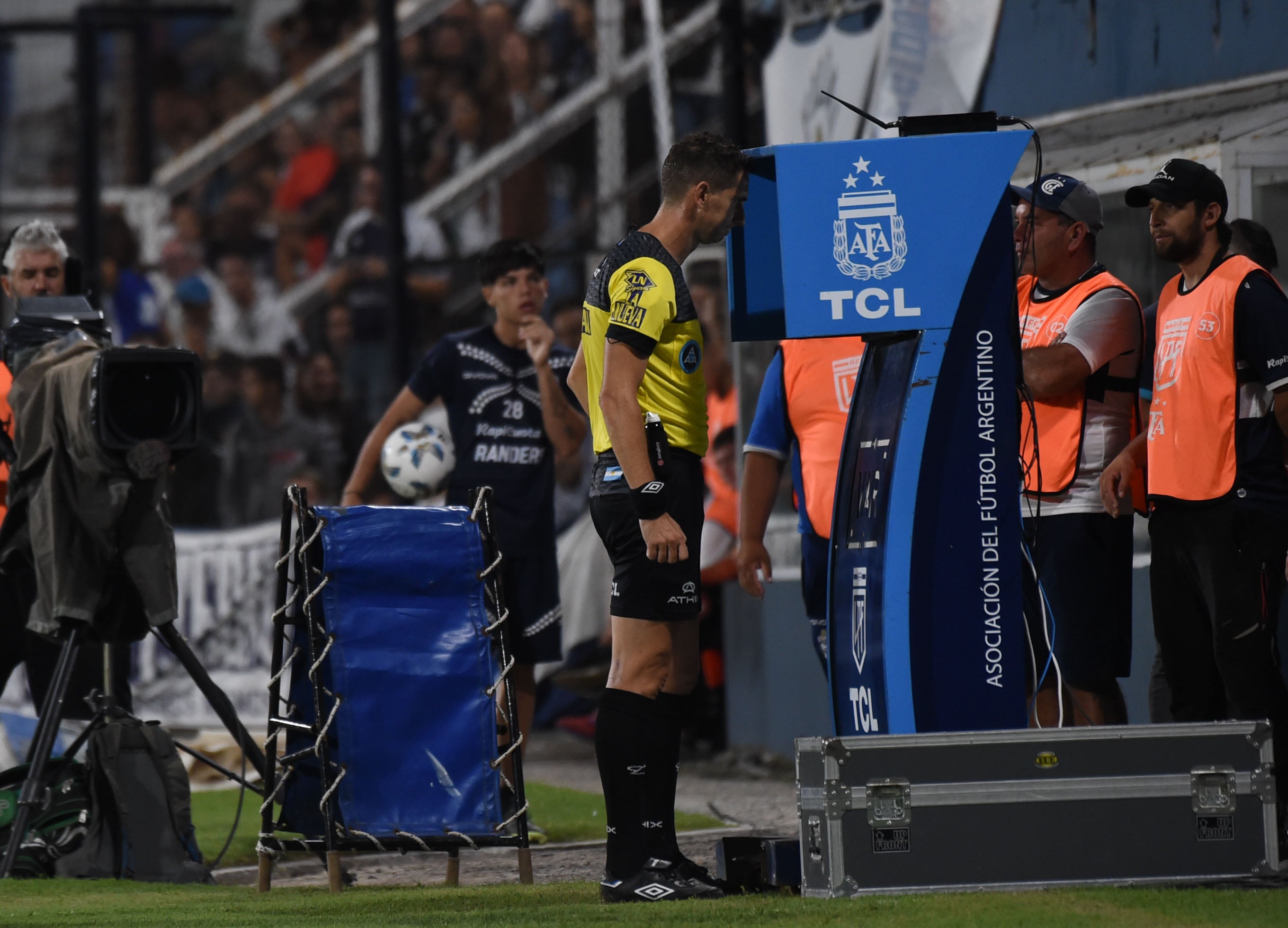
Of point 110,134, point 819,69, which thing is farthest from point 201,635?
point 110,134

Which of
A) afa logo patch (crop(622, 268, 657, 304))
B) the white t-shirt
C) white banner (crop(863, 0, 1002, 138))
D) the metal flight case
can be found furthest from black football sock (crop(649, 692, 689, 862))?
white banner (crop(863, 0, 1002, 138))

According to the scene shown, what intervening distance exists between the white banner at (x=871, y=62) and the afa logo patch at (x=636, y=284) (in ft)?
10.7

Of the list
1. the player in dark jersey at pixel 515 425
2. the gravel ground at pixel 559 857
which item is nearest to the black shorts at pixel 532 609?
the player in dark jersey at pixel 515 425

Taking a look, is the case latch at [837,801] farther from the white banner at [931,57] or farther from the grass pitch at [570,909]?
the white banner at [931,57]

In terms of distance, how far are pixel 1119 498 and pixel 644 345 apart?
5.46ft

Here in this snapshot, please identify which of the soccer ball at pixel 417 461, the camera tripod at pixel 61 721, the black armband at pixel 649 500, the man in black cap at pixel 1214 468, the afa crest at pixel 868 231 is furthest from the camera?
the soccer ball at pixel 417 461

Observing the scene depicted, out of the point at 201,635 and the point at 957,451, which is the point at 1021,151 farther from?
the point at 201,635

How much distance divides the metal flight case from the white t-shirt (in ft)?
3.81

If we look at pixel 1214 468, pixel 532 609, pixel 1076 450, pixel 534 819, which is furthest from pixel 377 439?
pixel 1214 468

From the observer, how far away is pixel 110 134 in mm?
17141

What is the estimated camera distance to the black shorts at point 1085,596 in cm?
552

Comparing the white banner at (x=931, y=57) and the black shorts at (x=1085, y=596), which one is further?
the white banner at (x=931, y=57)

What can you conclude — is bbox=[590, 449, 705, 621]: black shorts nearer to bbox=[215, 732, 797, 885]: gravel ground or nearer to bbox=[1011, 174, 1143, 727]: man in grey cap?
bbox=[1011, 174, 1143, 727]: man in grey cap

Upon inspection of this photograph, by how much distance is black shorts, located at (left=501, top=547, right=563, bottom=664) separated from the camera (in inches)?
274
